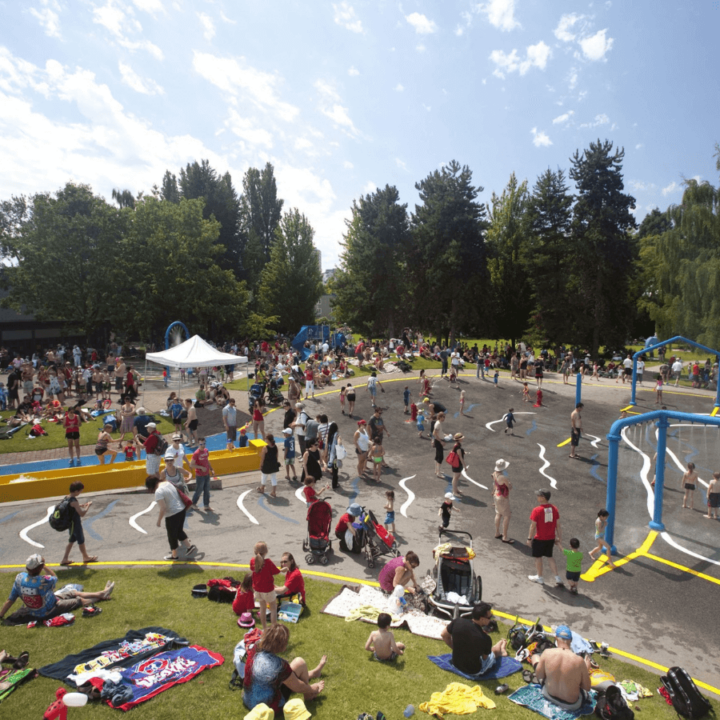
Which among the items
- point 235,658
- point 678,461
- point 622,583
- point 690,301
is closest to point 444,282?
point 690,301

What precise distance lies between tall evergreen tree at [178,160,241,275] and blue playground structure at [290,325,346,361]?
20561mm

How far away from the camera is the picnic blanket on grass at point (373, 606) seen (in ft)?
25.5

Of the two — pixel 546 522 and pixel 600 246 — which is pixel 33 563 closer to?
pixel 546 522

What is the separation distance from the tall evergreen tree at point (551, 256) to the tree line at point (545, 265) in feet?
0.30

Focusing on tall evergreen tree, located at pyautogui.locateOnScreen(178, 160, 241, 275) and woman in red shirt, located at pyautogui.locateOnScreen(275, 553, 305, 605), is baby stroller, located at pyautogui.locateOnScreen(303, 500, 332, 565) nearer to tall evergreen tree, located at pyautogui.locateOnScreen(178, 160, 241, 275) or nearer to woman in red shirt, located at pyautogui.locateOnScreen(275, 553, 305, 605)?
woman in red shirt, located at pyautogui.locateOnScreen(275, 553, 305, 605)

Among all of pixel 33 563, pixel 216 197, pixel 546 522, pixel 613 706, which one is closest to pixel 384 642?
pixel 613 706

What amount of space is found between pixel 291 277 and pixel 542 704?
52.1 meters

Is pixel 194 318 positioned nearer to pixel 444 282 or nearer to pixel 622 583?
pixel 444 282

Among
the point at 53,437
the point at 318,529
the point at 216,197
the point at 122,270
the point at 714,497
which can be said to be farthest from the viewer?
the point at 216,197

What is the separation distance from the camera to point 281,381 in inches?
1079

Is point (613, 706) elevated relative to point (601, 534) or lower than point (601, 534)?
lower

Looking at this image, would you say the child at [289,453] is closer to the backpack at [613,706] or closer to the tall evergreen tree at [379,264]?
the backpack at [613,706]

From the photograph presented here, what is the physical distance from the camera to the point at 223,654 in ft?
21.8

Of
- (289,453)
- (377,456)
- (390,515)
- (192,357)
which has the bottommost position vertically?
(390,515)
